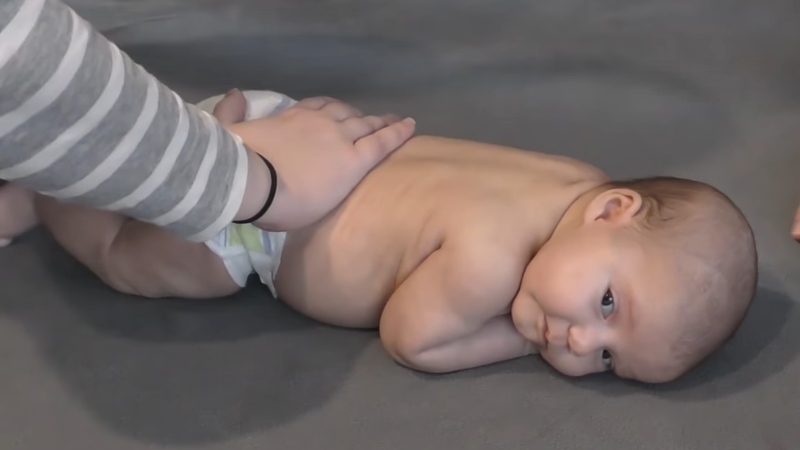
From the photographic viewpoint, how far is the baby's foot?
1026mm

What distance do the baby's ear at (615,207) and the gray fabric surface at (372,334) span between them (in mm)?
155

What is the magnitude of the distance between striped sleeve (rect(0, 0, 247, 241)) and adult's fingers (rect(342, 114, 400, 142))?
230 mm

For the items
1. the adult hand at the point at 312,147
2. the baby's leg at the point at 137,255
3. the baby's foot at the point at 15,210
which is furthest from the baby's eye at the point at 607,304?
the baby's foot at the point at 15,210

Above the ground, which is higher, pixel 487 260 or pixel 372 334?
pixel 487 260

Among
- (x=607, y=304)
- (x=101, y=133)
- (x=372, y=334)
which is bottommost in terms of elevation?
(x=372, y=334)

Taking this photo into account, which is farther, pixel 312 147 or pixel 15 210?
pixel 15 210

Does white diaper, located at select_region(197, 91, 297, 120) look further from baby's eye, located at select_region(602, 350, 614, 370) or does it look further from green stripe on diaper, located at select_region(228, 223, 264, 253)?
baby's eye, located at select_region(602, 350, 614, 370)

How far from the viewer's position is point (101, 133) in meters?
0.63

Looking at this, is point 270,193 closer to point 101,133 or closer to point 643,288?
point 101,133

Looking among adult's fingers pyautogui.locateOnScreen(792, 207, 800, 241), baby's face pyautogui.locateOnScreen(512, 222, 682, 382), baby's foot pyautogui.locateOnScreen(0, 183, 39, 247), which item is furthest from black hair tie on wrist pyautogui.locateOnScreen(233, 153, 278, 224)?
adult's fingers pyautogui.locateOnScreen(792, 207, 800, 241)

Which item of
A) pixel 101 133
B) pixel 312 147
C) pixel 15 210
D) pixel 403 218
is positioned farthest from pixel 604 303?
pixel 15 210

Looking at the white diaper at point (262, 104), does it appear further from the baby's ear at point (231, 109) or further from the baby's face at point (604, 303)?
the baby's face at point (604, 303)

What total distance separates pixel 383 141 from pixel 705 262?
364mm

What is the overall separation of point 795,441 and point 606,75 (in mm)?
707
